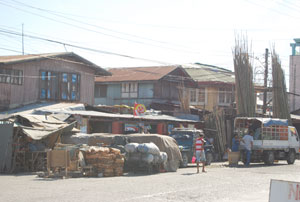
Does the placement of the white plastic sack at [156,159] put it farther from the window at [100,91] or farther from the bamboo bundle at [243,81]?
the window at [100,91]

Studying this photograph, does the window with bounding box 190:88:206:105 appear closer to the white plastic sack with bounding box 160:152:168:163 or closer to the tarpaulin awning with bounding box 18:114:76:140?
the tarpaulin awning with bounding box 18:114:76:140

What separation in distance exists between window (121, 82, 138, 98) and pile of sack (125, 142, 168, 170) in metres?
24.5

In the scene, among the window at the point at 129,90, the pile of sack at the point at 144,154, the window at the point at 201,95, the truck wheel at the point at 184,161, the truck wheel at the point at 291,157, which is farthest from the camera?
the window at the point at 201,95

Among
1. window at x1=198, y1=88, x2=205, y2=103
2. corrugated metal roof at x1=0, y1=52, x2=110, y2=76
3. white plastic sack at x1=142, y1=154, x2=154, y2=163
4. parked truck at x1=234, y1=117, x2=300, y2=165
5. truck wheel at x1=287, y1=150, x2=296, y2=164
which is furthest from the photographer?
window at x1=198, y1=88, x2=205, y2=103

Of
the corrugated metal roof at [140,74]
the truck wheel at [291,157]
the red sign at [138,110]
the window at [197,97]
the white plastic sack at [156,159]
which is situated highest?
the corrugated metal roof at [140,74]

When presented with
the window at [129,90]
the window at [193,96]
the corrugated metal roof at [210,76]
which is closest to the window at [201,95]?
the window at [193,96]

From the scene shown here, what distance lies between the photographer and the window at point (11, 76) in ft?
97.8

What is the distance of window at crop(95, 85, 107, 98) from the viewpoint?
1801 inches

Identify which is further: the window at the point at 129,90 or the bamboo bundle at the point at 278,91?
the window at the point at 129,90

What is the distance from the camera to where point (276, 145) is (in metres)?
26.8

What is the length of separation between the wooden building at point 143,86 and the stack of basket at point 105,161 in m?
24.5

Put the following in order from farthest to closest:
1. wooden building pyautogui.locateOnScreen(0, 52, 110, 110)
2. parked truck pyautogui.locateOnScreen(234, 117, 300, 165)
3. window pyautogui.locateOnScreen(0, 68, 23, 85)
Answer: wooden building pyautogui.locateOnScreen(0, 52, 110, 110) < window pyautogui.locateOnScreen(0, 68, 23, 85) < parked truck pyautogui.locateOnScreen(234, 117, 300, 165)

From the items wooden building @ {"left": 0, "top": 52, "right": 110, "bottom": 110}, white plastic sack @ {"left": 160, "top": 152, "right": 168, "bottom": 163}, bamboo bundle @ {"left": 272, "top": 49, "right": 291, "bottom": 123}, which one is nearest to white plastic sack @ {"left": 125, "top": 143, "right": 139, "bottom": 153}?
white plastic sack @ {"left": 160, "top": 152, "right": 168, "bottom": 163}

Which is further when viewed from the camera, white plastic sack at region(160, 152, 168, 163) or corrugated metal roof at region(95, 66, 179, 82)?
corrugated metal roof at region(95, 66, 179, 82)
